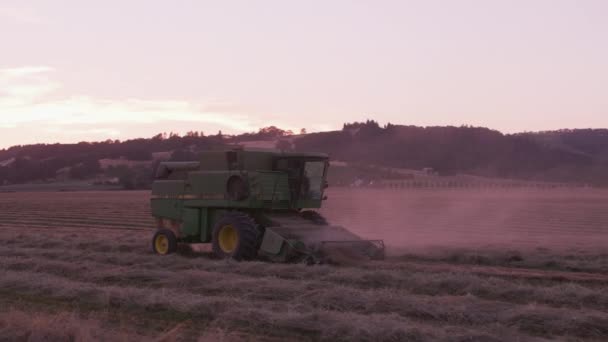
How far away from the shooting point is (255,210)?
1612 cm

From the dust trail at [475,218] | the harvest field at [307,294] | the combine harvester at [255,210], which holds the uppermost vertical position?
the combine harvester at [255,210]

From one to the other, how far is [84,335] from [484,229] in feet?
72.0

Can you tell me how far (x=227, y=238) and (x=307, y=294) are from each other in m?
6.01

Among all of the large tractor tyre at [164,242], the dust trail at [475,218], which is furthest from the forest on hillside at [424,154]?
the large tractor tyre at [164,242]

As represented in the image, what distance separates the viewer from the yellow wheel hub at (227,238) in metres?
15.9

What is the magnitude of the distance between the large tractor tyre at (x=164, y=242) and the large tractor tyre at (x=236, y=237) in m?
1.51

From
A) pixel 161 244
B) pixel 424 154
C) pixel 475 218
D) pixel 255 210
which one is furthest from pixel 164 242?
pixel 424 154

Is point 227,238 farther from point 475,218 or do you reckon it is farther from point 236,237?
point 475,218

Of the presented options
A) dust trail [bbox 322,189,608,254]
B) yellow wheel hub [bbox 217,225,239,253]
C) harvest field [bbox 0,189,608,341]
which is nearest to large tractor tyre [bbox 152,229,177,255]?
harvest field [bbox 0,189,608,341]

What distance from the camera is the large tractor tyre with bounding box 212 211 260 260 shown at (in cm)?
1512

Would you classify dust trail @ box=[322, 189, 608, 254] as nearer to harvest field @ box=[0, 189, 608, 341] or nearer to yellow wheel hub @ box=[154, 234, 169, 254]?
harvest field @ box=[0, 189, 608, 341]

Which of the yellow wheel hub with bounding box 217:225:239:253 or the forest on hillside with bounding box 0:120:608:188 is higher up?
the forest on hillside with bounding box 0:120:608:188

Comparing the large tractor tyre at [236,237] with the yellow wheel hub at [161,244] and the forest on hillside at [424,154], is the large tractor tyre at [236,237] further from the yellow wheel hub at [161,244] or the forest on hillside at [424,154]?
the forest on hillside at [424,154]

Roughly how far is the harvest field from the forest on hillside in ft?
168
